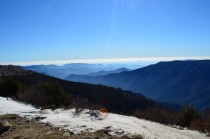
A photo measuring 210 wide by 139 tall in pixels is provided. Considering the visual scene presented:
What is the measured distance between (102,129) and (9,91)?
3478 cm

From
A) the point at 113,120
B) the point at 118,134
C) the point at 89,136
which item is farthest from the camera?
the point at 113,120

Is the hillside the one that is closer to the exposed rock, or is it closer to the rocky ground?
the rocky ground

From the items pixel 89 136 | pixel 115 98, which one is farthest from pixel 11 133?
pixel 115 98

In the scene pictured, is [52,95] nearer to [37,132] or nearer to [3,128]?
[3,128]

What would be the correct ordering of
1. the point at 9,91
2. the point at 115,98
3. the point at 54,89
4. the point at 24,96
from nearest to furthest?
1. the point at 24,96
2. the point at 54,89
3. the point at 9,91
4. the point at 115,98

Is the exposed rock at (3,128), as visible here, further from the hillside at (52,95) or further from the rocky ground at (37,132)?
the hillside at (52,95)

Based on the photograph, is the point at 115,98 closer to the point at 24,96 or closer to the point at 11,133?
the point at 24,96

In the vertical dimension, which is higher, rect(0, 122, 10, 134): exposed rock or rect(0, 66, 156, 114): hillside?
rect(0, 122, 10, 134): exposed rock

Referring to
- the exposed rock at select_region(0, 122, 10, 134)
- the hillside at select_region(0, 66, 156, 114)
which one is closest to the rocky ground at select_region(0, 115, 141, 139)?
the exposed rock at select_region(0, 122, 10, 134)

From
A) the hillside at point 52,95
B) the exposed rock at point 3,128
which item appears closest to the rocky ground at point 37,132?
the exposed rock at point 3,128

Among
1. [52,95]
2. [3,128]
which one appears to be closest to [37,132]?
[3,128]

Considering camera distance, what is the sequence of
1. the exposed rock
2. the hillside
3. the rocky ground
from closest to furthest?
the rocky ground < the exposed rock < the hillside

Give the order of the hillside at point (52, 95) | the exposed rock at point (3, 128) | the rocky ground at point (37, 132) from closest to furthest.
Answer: the rocky ground at point (37, 132) < the exposed rock at point (3, 128) < the hillside at point (52, 95)

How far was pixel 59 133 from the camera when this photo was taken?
912 centimetres
